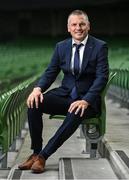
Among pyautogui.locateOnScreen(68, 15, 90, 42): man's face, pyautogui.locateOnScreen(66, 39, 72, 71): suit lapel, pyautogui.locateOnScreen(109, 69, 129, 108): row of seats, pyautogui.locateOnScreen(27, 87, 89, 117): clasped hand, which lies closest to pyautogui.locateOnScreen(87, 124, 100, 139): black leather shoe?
pyautogui.locateOnScreen(27, 87, 89, 117): clasped hand

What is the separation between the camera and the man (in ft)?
19.1

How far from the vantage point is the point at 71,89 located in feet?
20.2

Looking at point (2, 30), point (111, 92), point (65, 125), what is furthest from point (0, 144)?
point (2, 30)

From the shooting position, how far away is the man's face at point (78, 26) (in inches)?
238

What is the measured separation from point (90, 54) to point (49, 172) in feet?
4.07

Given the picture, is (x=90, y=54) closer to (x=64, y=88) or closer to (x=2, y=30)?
(x=64, y=88)

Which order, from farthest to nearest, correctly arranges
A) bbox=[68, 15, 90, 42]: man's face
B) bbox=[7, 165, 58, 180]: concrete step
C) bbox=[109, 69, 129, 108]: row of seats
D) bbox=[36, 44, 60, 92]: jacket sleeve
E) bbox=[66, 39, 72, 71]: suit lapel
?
bbox=[109, 69, 129, 108]: row of seats, bbox=[36, 44, 60, 92]: jacket sleeve, bbox=[66, 39, 72, 71]: suit lapel, bbox=[68, 15, 90, 42]: man's face, bbox=[7, 165, 58, 180]: concrete step

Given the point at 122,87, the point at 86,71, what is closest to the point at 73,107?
the point at 86,71

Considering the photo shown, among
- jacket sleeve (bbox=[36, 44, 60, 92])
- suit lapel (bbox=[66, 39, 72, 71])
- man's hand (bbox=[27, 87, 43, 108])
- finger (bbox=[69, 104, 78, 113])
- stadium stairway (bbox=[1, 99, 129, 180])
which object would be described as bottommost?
stadium stairway (bbox=[1, 99, 129, 180])

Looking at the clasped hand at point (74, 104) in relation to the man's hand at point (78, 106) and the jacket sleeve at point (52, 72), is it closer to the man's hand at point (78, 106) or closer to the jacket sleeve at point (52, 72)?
the man's hand at point (78, 106)

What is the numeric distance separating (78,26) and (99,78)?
1.80ft

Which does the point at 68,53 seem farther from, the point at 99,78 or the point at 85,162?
the point at 85,162

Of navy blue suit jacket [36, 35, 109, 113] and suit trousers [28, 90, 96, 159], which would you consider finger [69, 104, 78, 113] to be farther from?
navy blue suit jacket [36, 35, 109, 113]

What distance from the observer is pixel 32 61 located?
31.0 m
